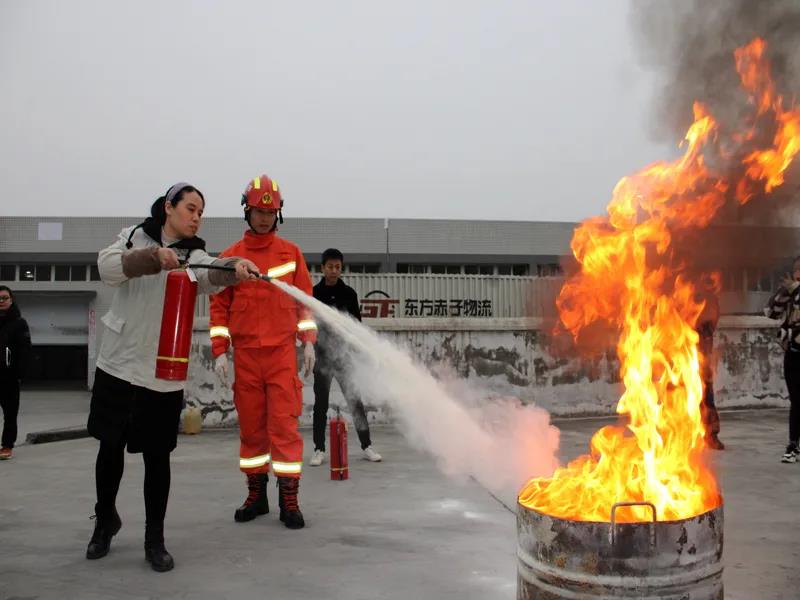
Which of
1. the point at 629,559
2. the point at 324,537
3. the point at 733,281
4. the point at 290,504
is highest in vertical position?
the point at 733,281

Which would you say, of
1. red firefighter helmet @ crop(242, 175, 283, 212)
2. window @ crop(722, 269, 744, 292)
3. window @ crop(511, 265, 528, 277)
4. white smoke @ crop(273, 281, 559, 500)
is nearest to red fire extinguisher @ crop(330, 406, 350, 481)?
white smoke @ crop(273, 281, 559, 500)

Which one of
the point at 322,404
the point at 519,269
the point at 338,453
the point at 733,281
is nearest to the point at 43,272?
the point at 519,269

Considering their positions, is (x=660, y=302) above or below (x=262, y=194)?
below

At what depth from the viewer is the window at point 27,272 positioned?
20516mm

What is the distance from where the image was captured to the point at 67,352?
73.3ft

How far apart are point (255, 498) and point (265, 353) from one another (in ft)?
3.26

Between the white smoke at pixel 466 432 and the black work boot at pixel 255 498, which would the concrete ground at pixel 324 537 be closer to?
the black work boot at pixel 255 498

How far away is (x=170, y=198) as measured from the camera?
369cm

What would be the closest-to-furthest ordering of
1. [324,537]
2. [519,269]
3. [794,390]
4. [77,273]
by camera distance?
[324,537] → [794,390] → [77,273] → [519,269]

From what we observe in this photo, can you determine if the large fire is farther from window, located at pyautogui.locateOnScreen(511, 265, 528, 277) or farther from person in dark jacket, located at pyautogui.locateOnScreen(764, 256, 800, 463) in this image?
window, located at pyautogui.locateOnScreen(511, 265, 528, 277)

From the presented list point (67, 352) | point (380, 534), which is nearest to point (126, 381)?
point (380, 534)

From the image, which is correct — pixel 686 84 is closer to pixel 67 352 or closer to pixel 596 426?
pixel 596 426

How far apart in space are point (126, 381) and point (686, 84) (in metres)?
3.66

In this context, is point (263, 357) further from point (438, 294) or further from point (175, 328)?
point (438, 294)
